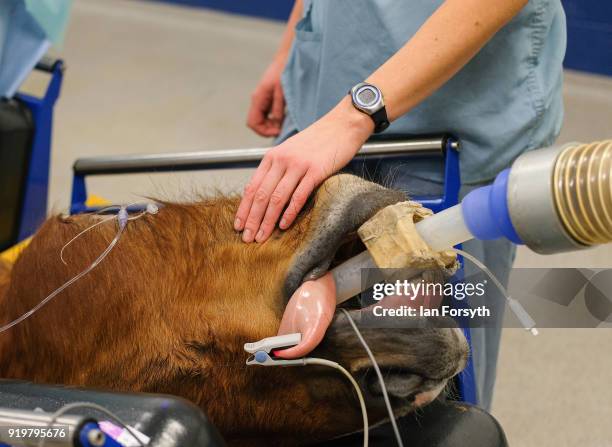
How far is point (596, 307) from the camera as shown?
803 millimetres

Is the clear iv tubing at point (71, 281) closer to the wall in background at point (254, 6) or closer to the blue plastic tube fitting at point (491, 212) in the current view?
the blue plastic tube fitting at point (491, 212)

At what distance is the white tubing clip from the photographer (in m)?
0.74

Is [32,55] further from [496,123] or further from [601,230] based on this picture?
[601,230]

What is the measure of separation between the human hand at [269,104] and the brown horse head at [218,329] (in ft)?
1.79

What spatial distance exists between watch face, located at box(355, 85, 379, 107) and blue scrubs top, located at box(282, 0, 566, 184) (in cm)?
14

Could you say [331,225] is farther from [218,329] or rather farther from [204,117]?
[204,117]

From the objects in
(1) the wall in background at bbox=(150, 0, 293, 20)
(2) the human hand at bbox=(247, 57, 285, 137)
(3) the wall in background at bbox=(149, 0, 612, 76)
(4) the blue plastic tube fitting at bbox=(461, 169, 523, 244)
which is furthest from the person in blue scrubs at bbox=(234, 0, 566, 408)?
(1) the wall in background at bbox=(150, 0, 293, 20)

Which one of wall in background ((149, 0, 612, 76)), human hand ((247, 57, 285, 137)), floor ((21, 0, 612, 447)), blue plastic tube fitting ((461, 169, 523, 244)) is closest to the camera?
blue plastic tube fitting ((461, 169, 523, 244))

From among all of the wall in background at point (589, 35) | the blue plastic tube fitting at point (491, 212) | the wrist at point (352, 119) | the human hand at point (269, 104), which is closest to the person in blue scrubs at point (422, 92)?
the wrist at point (352, 119)

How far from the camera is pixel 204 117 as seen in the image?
9.91 ft

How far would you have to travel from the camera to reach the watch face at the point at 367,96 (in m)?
0.93

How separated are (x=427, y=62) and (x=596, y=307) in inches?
13.5

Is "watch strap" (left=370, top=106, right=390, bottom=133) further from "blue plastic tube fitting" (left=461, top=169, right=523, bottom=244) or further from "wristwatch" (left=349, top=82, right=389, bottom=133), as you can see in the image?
"blue plastic tube fitting" (left=461, top=169, right=523, bottom=244)

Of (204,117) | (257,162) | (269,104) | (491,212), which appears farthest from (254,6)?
(491,212)
